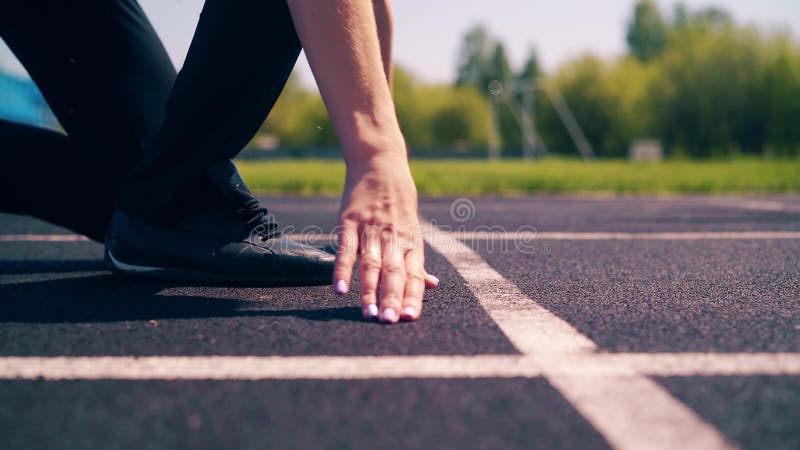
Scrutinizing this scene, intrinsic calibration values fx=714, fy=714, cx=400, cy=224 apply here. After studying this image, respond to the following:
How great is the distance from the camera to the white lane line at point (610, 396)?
964mm

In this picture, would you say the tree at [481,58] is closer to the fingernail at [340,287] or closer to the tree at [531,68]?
the tree at [531,68]

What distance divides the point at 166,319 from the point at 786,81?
Answer: 48.4 meters

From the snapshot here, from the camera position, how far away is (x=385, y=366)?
4.24 feet

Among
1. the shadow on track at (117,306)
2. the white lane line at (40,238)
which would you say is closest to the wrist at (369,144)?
the shadow on track at (117,306)

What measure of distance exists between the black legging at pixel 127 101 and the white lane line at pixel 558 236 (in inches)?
48.2

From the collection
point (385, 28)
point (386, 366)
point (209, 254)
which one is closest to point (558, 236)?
point (385, 28)

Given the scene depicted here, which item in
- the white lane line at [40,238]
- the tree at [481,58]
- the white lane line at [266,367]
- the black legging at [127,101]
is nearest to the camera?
the white lane line at [266,367]

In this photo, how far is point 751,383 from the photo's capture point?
1.19m

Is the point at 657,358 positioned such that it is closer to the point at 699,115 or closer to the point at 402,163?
the point at 402,163

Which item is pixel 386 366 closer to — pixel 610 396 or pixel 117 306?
pixel 610 396

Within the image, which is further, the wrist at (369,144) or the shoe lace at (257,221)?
the shoe lace at (257,221)

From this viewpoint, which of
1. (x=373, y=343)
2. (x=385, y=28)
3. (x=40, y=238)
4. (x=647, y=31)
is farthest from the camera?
(x=647, y=31)

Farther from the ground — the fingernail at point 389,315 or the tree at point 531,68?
the tree at point 531,68

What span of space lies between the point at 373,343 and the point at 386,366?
0.16m
